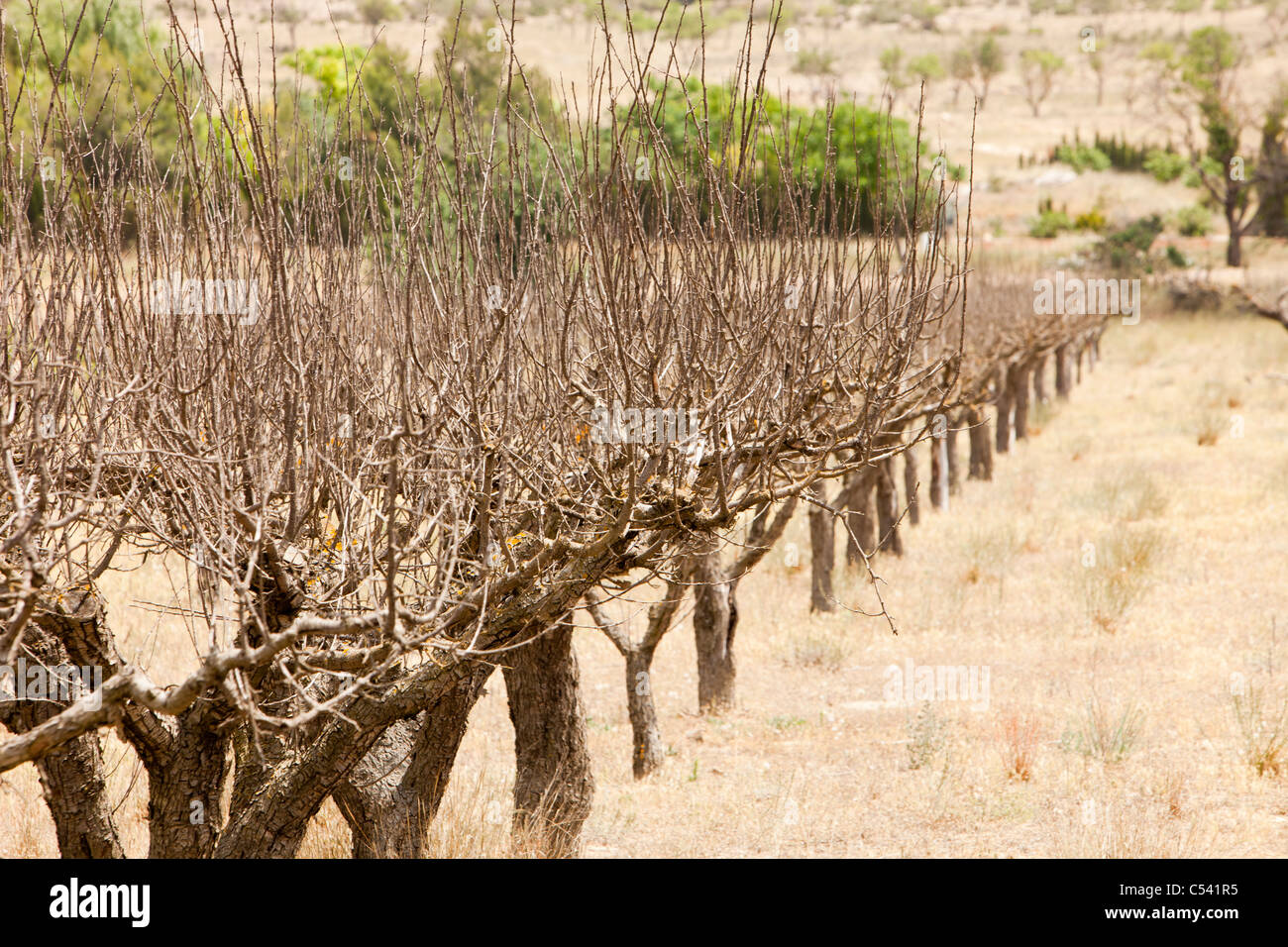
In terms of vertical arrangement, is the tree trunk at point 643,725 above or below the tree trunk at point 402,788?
below

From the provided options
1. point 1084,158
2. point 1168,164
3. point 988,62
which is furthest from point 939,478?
point 988,62

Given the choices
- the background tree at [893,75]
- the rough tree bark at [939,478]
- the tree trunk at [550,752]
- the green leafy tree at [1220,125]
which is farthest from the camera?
the green leafy tree at [1220,125]

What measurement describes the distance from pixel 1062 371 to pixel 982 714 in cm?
1973

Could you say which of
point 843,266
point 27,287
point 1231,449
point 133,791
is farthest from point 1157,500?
point 27,287

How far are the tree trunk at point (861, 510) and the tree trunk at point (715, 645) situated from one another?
2190mm

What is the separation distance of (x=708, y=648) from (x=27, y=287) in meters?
6.23

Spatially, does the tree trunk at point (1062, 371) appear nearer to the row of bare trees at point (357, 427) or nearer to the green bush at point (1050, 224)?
the row of bare trees at point (357, 427)

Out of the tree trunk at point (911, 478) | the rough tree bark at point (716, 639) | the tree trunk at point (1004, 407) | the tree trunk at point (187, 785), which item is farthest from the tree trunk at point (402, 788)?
the tree trunk at point (1004, 407)

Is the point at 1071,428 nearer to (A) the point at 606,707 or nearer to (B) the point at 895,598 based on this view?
(B) the point at 895,598

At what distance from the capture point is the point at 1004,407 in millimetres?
19828

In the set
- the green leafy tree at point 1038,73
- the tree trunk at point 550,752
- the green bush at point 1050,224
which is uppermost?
the green leafy tree at point 1038,73

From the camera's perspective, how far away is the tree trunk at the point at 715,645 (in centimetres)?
857

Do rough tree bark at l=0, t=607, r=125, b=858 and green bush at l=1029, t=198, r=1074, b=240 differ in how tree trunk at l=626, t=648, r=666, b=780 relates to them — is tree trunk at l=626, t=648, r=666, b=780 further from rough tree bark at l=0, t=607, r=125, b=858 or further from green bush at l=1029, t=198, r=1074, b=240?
green bush at l=1029, t=198, r=1074, b=240

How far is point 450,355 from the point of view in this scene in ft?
12.4
